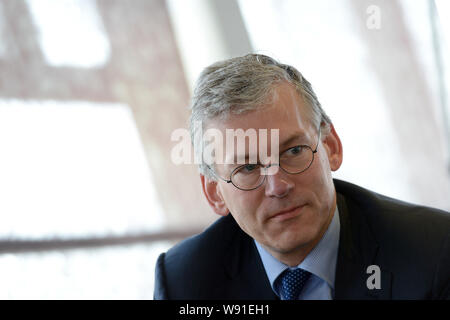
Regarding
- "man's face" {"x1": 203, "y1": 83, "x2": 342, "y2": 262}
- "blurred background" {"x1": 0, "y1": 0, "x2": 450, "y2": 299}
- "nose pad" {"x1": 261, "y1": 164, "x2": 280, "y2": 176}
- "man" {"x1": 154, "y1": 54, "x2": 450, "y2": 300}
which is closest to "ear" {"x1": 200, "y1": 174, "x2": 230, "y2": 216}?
"man" {"x1": 154, "y1": 54, "x2": 450, "y2": 300}

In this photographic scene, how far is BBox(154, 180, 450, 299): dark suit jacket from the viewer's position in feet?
4.46

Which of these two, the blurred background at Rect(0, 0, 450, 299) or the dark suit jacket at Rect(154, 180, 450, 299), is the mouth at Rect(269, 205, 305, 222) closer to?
the dark suit jacket at Rect(154, 180, 450, 299)

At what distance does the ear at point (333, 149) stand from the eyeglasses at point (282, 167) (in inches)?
5.3

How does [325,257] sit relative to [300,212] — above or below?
below

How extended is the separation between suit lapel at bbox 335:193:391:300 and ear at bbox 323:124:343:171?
14 centimetres

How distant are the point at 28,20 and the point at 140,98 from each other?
0.75 meters

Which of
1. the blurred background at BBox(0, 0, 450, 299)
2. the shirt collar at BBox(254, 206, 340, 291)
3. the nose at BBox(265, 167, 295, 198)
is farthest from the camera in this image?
the blurred background at BBox(0, 0, 450, 299)

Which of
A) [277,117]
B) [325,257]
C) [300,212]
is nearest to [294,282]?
[325,257]

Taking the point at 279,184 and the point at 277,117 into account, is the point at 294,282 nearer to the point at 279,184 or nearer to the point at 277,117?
the point at 279,184

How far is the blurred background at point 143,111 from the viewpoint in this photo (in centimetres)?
282

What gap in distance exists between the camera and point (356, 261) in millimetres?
1484

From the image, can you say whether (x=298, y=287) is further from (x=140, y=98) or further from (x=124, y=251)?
(x=140, y=98)

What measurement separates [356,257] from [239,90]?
1.72 feet

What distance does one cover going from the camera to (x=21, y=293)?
2607 mm
